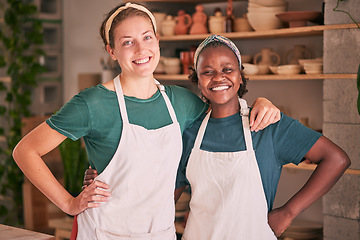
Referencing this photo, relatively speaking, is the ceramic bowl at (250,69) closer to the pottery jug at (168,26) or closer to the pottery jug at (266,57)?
the pottery jug at (266,57)

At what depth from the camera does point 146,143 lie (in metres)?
1.89

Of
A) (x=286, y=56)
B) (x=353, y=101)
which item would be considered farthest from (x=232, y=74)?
(x=286, y=56)

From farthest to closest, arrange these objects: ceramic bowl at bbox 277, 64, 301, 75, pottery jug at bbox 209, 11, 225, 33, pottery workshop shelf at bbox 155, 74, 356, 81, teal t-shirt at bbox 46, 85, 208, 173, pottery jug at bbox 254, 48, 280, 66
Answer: pottery jug at bbox 209, 11, 225, 33
pottery jug at bbox 254, 48, 280, 66
ceramic bowl at bbox 277, 64, 301, 75
pottery workshop shelf at bbox 155, 74, 356, 81
teal t-shirt at bbox 46, 85, 208, 173

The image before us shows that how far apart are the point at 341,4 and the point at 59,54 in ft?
10.1

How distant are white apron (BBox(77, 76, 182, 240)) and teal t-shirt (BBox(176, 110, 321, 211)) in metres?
0.23

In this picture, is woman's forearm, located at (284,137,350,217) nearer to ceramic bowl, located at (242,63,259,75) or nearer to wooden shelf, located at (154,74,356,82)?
wooden shelf, located at (154,74,356,82)

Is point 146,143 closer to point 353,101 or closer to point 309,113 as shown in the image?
point 353,101

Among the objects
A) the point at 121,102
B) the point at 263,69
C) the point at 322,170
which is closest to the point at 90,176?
the point at 121,102

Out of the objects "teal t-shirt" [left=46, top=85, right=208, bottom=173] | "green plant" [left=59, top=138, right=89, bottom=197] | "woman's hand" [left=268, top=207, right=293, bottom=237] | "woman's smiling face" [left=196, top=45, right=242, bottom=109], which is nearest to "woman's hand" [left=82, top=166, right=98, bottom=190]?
"teal t-shirt" [left=46, top=85, right=208, bottom=173]

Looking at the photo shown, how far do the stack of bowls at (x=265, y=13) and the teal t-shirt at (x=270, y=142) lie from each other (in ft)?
5.28

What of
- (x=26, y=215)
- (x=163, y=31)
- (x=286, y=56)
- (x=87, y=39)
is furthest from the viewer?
(x=87, y=39)

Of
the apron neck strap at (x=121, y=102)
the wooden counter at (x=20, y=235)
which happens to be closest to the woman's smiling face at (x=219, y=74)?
the apron neck strap at (x=121, y=102)

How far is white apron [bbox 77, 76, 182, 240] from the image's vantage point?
1860 millimetres

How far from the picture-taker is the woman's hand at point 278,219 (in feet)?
6.30
